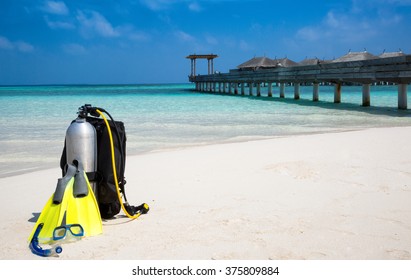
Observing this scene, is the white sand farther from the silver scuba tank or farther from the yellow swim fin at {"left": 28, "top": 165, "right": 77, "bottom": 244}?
the silver scuba tank

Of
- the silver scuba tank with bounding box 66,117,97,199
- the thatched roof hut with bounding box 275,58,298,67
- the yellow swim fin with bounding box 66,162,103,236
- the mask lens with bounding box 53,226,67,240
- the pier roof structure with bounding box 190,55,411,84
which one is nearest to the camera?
the mask lens with bounding box 53,226,67,240

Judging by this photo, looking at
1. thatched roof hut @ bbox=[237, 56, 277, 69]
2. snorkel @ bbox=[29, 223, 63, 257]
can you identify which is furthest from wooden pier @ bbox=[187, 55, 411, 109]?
thatched roof hut @ bbox=[237, 56, 277, 69]

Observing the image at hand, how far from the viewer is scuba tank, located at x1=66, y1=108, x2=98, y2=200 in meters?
3.29

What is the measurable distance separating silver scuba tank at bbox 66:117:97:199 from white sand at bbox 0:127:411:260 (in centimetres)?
52

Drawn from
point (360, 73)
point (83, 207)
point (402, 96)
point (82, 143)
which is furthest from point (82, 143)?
point (402, 96)

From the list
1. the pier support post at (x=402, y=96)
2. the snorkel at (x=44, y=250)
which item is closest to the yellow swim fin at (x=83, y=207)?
the snorkel at (x=44, y=250)

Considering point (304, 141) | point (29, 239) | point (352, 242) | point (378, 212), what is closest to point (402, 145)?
point (304, 141)

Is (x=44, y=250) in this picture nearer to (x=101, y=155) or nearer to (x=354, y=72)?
(x=101, y=155)

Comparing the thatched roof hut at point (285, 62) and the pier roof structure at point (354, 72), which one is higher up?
the thatched roof hut at point (285, 62)

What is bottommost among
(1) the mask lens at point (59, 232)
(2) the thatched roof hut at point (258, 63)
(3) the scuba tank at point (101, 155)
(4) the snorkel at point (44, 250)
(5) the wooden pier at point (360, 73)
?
(4) the snorkel at point (44, 250)

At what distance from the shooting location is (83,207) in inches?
126

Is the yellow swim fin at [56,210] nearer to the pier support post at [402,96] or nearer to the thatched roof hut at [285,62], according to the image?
the pier support post at [402,96]

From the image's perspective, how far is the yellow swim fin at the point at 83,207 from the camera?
314 centimetres
